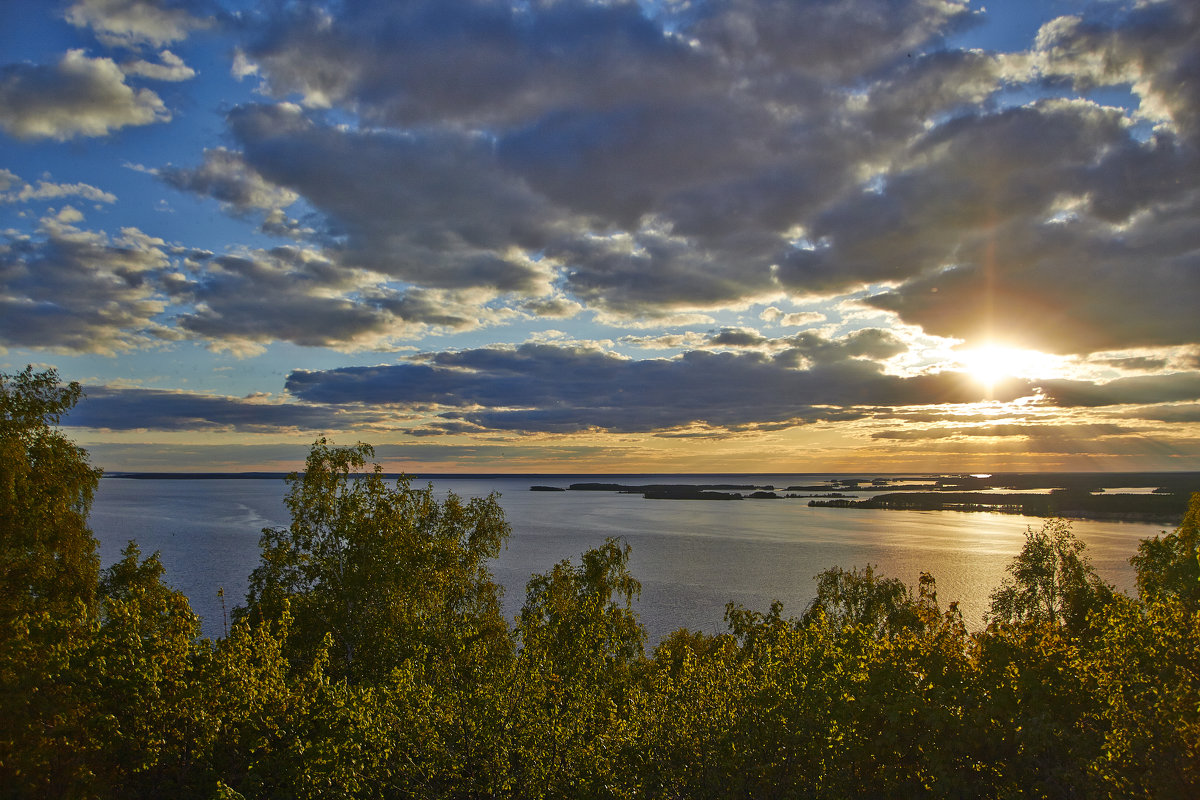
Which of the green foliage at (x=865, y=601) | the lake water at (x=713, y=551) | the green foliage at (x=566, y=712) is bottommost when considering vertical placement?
the lake water at (x=713, y=551)

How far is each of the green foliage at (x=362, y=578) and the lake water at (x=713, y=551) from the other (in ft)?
105

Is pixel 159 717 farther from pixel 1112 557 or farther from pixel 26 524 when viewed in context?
pixel 1112 557

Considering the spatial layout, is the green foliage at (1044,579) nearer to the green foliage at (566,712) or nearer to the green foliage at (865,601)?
the green foliage at (865,601)

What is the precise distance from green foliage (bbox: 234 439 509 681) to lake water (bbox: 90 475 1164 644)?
32.2 meters

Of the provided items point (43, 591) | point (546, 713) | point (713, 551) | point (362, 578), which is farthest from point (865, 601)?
point (713, 551)

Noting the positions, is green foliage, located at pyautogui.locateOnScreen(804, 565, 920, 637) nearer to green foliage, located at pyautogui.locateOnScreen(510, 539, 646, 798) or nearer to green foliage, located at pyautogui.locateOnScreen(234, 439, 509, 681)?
green foliage, located at pyautogui.locateOnScreen(510, 539, 646, 798)

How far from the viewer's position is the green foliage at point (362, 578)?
82.8ft

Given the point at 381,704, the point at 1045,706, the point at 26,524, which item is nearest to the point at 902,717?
the point at 1045,706

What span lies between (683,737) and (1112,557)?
355 ft

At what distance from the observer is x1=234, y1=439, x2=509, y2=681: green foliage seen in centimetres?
2525

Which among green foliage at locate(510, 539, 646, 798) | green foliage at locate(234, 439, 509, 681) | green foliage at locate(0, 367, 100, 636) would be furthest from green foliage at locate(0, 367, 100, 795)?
green foliage at locate(510, 539, 646, 798)

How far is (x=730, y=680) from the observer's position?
1880 cm

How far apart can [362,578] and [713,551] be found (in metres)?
96.9

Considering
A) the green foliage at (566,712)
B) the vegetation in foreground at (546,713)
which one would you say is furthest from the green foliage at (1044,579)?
the green foliage at (566,712)
